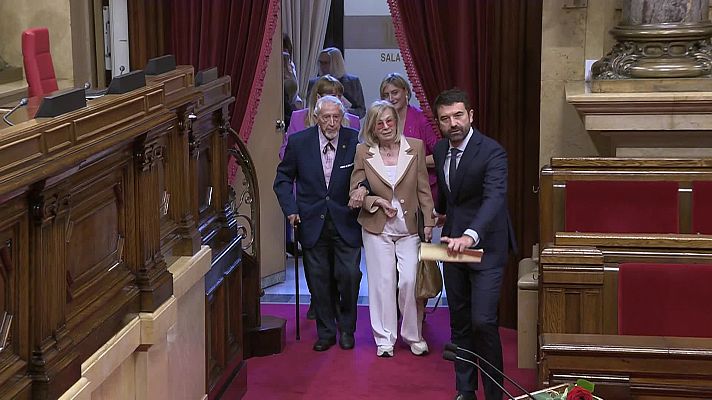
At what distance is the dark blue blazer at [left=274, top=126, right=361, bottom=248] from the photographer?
646 centimetres

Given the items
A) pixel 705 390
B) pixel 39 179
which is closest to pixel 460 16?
pixel 705 390

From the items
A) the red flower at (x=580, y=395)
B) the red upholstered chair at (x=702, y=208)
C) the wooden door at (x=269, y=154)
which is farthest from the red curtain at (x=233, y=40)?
the red flower at (x=580, y=395)

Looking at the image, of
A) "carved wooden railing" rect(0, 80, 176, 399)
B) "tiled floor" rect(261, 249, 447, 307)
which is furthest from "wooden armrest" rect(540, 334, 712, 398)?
"tiled floor" rect(261, 249, 447, 307)

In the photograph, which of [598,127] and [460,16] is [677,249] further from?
[460,16]

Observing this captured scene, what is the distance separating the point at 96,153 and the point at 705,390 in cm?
193

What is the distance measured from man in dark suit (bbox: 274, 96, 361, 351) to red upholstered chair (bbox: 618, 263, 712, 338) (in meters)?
2.35

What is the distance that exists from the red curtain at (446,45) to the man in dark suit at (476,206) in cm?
175

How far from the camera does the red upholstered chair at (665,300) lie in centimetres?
424

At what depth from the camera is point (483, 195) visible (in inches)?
206

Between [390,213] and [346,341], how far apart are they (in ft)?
2.71

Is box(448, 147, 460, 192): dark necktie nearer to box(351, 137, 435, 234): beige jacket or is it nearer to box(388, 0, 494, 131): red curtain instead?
box(351, 137, 435, 234): beige jacket

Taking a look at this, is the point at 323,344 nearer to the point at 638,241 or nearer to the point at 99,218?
the point at 638,241

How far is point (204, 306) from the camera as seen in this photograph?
4.95 m

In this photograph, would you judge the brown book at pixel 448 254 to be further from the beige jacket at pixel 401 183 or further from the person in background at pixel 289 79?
the person in background at pixel 289 79
